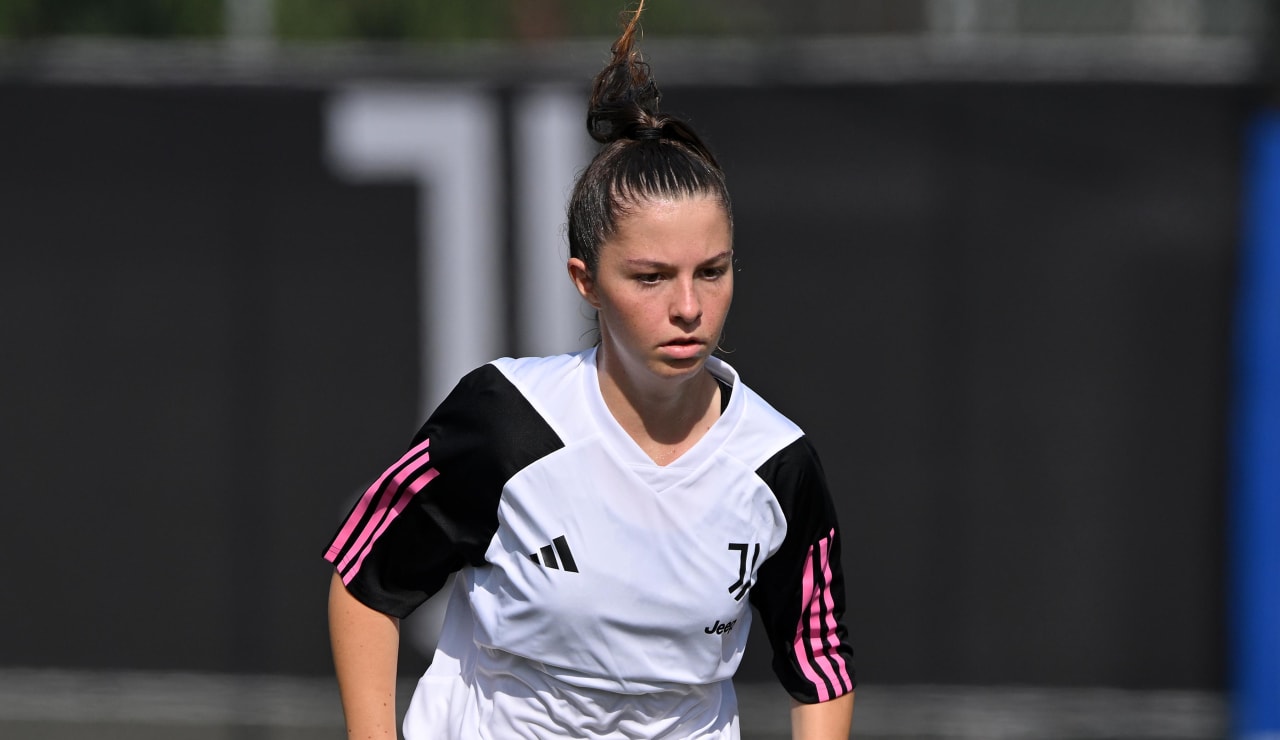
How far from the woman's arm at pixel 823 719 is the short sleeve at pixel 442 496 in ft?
1.85

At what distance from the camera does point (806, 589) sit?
252 cm

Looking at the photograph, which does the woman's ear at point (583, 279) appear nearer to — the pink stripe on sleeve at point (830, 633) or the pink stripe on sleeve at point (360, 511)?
the pink stripe on sleeve at point (360, 511)

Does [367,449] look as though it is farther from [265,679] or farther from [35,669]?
[35,669]

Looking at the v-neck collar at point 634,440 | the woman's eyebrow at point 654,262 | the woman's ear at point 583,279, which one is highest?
the woman's eyebrow at point 654,262

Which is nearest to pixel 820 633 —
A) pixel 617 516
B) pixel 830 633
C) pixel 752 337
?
pixel 830 633

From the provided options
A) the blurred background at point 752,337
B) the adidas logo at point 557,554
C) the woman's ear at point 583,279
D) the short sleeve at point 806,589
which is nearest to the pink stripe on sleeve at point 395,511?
the adidas logo at point 557,554

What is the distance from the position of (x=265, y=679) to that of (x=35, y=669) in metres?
0.86

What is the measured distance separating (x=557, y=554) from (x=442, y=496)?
0.20 meters

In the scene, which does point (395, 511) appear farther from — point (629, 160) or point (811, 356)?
point (811, 356)

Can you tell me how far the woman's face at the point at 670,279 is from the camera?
2.28 m

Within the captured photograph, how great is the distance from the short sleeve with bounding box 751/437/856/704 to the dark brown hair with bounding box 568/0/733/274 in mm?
424

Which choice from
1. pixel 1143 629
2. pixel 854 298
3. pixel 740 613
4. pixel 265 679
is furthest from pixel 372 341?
pixel 740 613

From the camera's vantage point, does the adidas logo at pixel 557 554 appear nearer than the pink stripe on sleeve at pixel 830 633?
Yes

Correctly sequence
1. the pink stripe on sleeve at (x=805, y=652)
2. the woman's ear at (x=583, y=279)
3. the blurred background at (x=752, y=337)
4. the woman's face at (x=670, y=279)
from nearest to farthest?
the woman's face at (x=670, y=279) < the woman's ear at (x=583, y=279) < the pink stripe on sleeve at (x=805, y=652) < the blurred background at (x=752, y=337)
